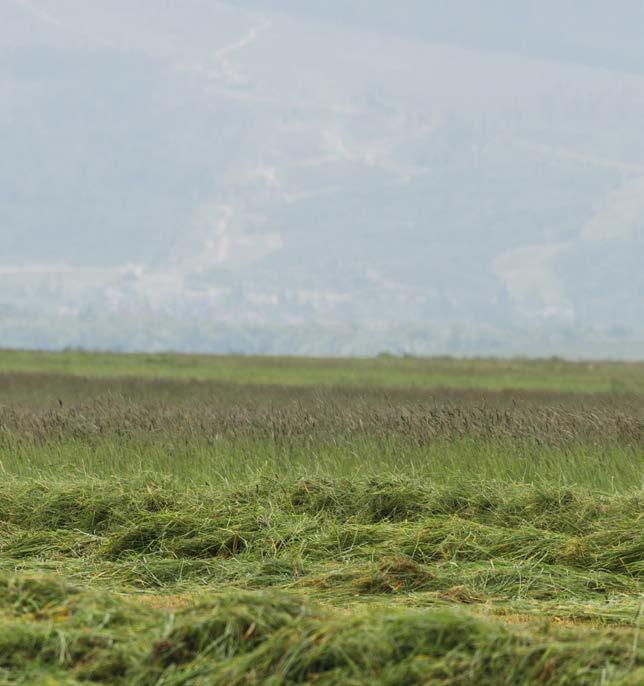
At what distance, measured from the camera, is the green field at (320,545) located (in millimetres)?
5309

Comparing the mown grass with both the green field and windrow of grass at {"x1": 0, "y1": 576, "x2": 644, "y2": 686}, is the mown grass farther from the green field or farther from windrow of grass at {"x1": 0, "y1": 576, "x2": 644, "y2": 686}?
windrow of grass at {"x1": 0, "y1": 576, "x2": 644, "y2": 686}

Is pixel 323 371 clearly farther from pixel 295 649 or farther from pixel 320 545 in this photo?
pixel 295 649

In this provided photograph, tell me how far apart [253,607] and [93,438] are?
31.2ft

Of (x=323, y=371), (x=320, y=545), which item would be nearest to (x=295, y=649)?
(x=320, y=545)

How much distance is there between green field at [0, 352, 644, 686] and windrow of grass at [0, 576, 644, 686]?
1 cm

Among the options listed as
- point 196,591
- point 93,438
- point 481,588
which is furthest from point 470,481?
point 93,438

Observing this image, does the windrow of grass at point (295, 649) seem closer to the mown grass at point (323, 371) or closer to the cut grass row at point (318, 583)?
the cut grass row at point (318, 583)

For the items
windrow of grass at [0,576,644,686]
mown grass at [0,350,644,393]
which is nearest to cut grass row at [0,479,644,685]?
windrow of grass at [0,576,644,686]

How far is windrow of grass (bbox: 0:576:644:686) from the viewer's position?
5.16 meters

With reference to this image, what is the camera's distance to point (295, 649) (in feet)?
17.2

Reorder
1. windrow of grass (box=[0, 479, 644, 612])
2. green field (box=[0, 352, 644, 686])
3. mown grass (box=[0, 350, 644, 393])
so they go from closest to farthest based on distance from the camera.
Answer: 1. green field (box=[0, 352, 644, 686])
2. windrow of grass (box=[0, 479, 644, 612])
3. mown grass (box=[0, 350, 644, 393])

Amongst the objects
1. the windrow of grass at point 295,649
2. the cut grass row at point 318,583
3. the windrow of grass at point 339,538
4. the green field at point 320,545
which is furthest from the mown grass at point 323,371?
the windrow of grass at point 295,649

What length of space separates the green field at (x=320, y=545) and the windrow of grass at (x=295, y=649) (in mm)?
12

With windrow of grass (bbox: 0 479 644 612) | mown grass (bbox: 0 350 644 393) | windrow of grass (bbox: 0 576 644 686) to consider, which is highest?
windrow of grass (bbox: 0 576 644 686)
